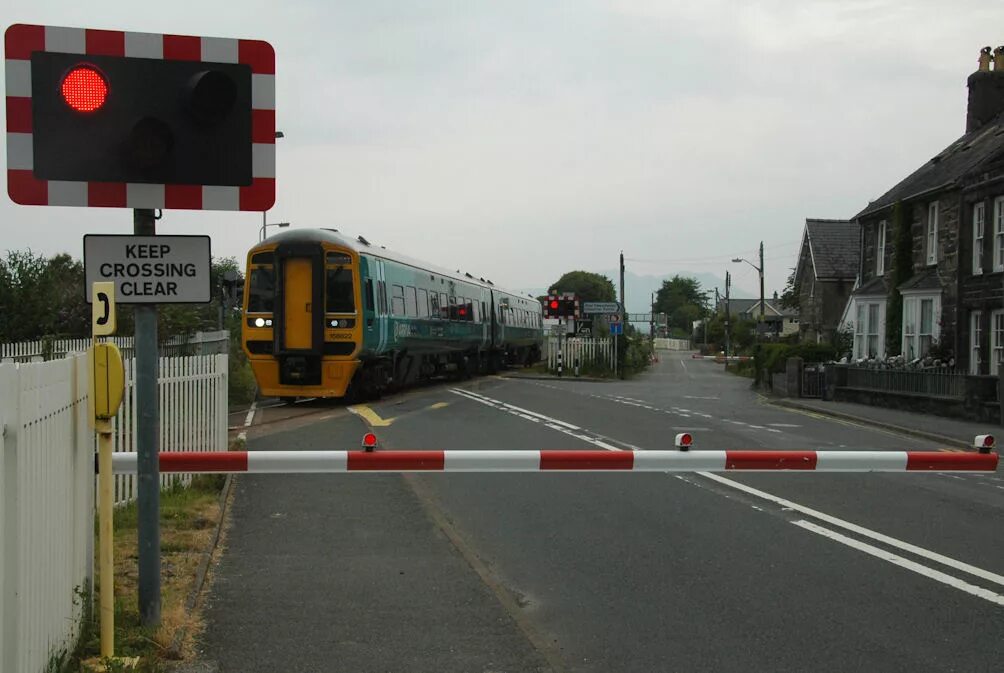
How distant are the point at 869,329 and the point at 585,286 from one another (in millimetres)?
105064

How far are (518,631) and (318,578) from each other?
167 cm

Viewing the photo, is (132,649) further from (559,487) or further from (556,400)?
(556,400)

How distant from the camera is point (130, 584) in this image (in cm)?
599

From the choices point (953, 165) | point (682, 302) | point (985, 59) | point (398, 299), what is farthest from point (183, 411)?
point (682, 302)

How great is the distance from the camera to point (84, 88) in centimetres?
477

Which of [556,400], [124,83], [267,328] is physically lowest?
[556,400]

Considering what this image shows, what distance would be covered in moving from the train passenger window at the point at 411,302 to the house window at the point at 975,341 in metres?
14.5

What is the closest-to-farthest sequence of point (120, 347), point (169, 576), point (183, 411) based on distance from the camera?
point (169, 576), point (183, 411), point (120, 347)

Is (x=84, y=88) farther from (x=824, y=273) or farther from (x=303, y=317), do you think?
(x=824, y=273)

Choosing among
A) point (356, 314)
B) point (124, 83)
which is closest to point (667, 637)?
point (124, 83)

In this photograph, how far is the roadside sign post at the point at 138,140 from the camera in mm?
4758

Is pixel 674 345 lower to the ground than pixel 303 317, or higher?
lower

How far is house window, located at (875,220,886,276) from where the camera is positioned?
1363 inches

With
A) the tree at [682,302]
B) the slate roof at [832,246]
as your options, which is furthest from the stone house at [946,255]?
the tree at [682,302]
